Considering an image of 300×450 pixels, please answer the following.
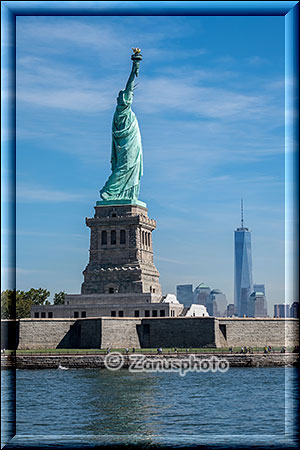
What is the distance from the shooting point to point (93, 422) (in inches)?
1358

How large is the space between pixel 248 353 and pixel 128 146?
27.5 m

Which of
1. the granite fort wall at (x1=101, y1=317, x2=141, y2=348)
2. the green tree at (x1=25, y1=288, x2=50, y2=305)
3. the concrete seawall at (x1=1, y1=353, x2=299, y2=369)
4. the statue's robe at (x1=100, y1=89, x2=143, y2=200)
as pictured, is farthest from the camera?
the green tree at (x1=25, y1=288, x2=50, y2=305)

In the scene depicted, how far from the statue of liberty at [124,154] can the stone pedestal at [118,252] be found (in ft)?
5.04

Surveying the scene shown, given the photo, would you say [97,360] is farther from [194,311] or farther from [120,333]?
[194,311]

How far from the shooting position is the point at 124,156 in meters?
83.2

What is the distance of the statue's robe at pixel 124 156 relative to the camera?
8269 centimetres

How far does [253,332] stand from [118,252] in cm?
1687

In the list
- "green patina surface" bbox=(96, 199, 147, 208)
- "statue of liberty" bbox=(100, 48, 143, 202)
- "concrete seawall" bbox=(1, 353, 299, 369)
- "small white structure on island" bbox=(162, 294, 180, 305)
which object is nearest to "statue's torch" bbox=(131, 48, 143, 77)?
"statue of liberty" bbox=(100, 48, 143, 202)

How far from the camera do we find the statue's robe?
8269cm

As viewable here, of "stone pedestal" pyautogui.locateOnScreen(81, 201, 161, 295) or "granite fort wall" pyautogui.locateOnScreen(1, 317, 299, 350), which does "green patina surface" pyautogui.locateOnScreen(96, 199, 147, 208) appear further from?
"granite fort wall" pyautogui.locateOnScreen(1, 317, 299, 350)

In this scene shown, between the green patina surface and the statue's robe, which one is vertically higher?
the statue's robe

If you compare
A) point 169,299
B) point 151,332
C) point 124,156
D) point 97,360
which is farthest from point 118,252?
point 97,360

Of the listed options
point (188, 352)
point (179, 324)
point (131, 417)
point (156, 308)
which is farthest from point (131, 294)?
point (131, 417)

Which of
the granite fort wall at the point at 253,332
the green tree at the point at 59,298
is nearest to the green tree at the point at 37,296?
the green tree at the point at 59,298
